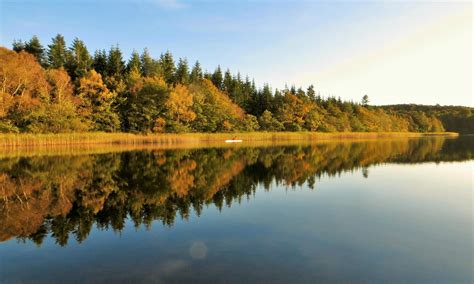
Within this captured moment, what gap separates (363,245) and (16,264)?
305 inches

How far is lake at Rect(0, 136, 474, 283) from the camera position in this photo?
6.74 meters

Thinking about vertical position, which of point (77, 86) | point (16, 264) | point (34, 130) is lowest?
point (16, 264)

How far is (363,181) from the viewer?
1809 centimetres

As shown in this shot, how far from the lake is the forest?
31140mm

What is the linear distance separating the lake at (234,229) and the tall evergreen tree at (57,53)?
5452 cm

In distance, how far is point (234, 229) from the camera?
9734 millimetres

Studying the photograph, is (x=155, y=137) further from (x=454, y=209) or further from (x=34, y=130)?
(x=454, y=209)

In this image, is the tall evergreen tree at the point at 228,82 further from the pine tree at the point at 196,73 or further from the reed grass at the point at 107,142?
the reed grass at the point at 107,142

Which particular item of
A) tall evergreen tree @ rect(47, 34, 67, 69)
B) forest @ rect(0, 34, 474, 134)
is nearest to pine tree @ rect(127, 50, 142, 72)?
forest @ rect(0, 34, 474, 134)

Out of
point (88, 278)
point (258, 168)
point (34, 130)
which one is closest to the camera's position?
point (88, 278)

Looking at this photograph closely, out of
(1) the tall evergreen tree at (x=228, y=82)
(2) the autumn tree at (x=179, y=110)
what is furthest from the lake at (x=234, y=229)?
(1) the tall evergreen tree at (x=228, y=82)

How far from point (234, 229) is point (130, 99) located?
181ft

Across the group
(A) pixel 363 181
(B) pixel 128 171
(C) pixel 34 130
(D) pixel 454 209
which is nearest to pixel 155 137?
(C) pixel 34 130

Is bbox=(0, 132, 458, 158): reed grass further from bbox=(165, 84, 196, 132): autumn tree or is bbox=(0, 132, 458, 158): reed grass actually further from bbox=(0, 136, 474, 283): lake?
bbox=(0, 136, 474, 283): lake
